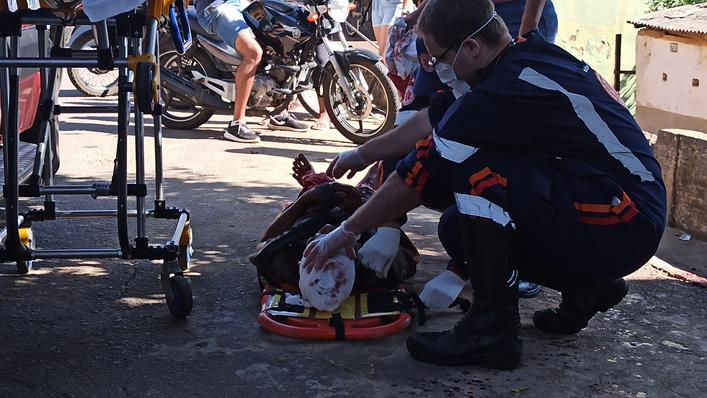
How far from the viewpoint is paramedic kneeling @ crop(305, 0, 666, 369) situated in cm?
334

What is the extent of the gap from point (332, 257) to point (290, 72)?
4.93m

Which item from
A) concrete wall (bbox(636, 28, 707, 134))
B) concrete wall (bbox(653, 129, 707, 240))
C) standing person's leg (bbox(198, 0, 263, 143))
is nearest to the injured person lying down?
concrete wall (bbox(653, 129, 707, 240))

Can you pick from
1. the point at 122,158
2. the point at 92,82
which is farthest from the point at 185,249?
the point at 92,82

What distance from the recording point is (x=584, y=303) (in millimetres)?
3682

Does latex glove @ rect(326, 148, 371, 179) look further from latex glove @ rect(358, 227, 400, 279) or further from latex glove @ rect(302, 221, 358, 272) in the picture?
latex glove @ rect(302, 221, 358, 272)

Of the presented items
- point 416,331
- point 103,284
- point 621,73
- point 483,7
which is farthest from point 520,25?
point 621,73

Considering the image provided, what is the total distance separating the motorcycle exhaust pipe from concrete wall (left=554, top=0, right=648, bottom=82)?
445cm

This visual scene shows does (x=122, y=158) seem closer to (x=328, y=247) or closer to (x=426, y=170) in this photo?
(x=328, y=247)

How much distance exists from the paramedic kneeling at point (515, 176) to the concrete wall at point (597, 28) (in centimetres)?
806

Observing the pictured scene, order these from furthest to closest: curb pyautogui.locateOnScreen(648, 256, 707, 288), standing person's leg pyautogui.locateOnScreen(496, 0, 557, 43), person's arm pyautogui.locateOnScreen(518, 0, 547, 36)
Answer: standing person's leg pyautogui.locateOnScreen(496, 0, 557, 43) → person's arm pyautogui.locateOnScreen(518, 0, 547, 36) → curb pyautogui.locateOnScreen(648, 256, 707, 288)

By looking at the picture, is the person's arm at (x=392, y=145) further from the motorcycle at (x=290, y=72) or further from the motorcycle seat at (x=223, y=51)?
the motorcycle seat at (x=223, y=51)

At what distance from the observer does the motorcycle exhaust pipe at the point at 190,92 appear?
848 centimetres

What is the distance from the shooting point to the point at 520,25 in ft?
16.2

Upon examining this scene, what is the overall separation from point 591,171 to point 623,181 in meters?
0.12
